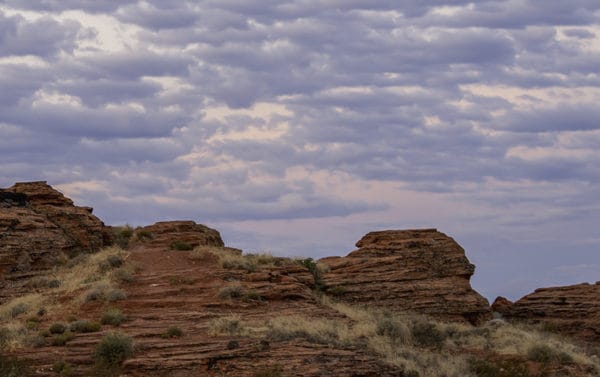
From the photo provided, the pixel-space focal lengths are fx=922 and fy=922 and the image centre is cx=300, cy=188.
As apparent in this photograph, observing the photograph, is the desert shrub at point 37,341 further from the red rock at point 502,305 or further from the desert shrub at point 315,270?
Answer: the red rock at point 502,305

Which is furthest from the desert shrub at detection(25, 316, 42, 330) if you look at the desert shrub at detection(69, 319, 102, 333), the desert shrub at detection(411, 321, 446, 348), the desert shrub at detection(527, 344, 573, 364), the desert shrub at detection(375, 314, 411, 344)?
the desert shrub at detection(527, 344, 573, 364)

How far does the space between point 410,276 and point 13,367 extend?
21336 millimetres

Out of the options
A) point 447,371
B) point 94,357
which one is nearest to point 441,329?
point 447,371

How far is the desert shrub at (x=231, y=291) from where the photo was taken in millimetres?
33625

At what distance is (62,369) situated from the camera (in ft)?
85.2

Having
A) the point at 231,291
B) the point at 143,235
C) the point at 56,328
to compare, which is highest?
the point at 143,235

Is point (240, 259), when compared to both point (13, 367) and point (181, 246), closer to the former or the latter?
point (181, 246)

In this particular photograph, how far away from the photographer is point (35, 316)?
3173 centimetres

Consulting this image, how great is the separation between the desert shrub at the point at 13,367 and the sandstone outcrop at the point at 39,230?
35.7 feet

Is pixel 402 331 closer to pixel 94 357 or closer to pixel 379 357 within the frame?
pixel 379 357

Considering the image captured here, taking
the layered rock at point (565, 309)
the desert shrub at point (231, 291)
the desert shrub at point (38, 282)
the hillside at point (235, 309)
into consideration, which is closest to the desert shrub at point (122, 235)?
the hillside at point (235, 309)

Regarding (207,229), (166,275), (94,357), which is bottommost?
(94,357)

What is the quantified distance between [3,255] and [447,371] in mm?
18795

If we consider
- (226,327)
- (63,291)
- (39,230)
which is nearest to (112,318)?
(226,327)
